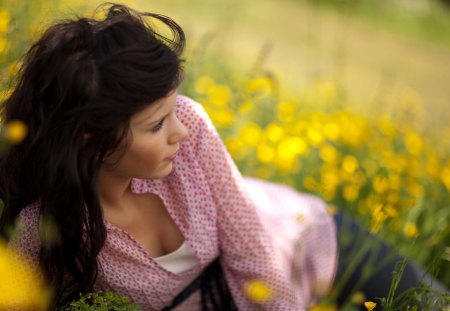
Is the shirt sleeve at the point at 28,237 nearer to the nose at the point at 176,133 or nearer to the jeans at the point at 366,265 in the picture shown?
the nose at the point at 176,133

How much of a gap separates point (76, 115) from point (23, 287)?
0.40 meters

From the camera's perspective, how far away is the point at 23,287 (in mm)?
1445

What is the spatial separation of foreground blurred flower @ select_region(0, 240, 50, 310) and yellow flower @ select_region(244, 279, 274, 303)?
45 centimetres

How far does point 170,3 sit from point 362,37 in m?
2.23

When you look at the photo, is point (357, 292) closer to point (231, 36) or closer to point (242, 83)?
point (242, 83)

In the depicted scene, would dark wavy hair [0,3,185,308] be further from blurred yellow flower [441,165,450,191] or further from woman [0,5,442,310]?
blurred yellow flower [441,165,450,191]

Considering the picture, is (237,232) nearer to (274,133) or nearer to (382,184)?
(382,184)

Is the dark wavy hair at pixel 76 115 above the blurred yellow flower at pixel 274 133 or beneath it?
above

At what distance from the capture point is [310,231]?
2.12m

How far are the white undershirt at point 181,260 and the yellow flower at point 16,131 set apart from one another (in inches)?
19.6

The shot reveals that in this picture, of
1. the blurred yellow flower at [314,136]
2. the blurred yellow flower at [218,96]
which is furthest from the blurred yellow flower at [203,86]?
the blurred yellow flower at [314,136]

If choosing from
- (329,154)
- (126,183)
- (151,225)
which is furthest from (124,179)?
(329,154)

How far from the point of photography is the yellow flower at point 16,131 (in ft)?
4.19

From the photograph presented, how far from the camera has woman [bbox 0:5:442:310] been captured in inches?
53.2
